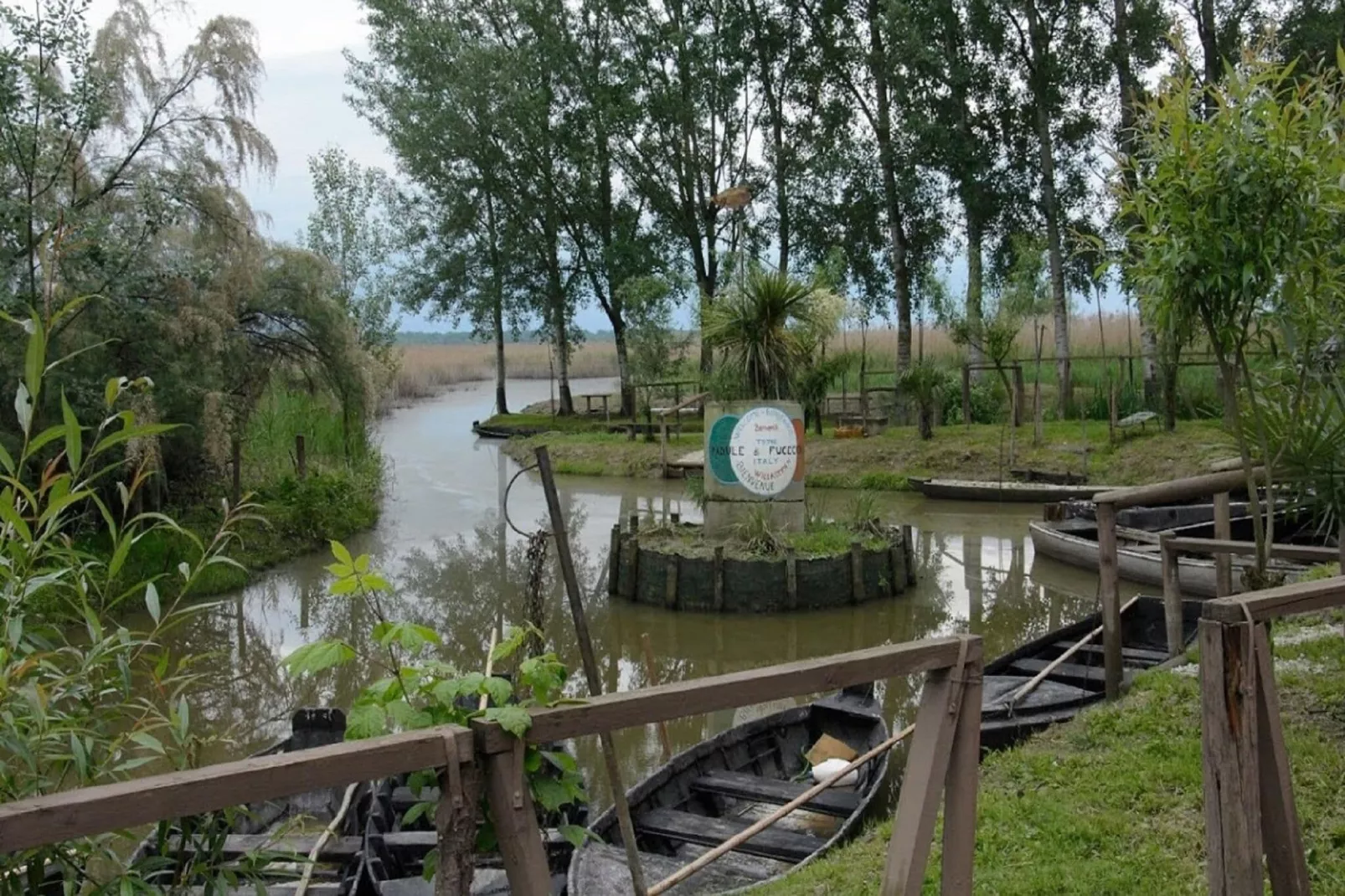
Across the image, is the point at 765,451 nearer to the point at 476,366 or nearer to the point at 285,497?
the point at 285,497

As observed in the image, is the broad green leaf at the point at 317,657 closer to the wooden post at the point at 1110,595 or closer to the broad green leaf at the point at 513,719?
the broad green leaf at the point at 513,719

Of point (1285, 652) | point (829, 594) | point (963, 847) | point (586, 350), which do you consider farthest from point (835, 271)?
point (586, 350)

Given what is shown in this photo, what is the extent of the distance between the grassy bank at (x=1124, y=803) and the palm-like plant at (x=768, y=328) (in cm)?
920

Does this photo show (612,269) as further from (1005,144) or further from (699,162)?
(1005,144)

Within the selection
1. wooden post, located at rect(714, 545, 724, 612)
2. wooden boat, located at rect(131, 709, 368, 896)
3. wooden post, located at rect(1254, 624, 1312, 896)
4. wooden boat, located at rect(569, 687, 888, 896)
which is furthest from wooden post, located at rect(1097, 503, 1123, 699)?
wooden post, located at rect(714, 545, 724, 612)

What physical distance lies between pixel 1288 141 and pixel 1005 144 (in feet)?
81.5

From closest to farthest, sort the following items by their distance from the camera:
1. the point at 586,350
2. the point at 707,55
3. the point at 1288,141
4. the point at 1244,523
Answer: the point at 1288,141
the point at 1244,523
the point at 707,55
the point at 586,350

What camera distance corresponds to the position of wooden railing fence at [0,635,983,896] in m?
1.95

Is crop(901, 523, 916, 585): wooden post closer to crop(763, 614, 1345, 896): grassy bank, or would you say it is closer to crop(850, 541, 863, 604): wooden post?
crop(850, 541, 863, 604): wooden post

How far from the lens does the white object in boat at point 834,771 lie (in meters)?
7.56

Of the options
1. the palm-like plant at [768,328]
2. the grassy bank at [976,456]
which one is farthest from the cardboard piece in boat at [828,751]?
the grassy bank at [976,456]

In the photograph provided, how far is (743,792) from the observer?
743 cm

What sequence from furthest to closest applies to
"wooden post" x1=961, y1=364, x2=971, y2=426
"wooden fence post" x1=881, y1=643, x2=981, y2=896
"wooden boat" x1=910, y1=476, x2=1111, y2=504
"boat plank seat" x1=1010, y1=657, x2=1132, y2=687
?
"wooden post" x1=961, y1=364, x2=971, y2=426 → "wooden boat" x1=910, y1=476, x2=1111, y2=504 → "boat plank seat" x1=1010, y1=657, x2=1132, y2=687 → "wooden fence post" x1=881, y1=643, x2=981, y2=896

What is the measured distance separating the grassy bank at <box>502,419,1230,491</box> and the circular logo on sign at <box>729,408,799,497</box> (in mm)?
8220
